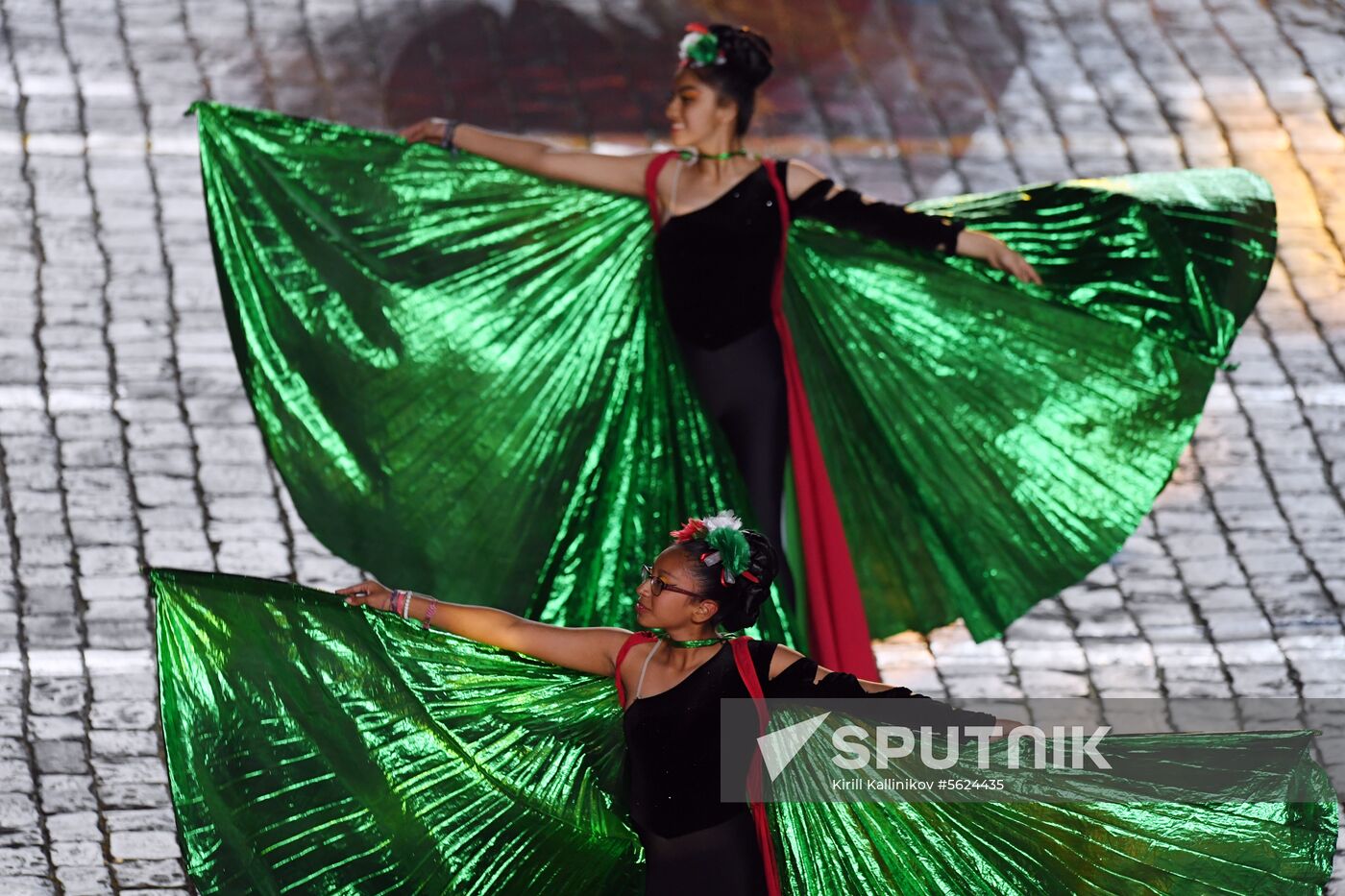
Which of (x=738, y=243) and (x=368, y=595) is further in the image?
(x=738, y=243)

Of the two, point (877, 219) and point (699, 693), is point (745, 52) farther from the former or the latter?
point (699, 693)

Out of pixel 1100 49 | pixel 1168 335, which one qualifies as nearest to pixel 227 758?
pixel 1168 335

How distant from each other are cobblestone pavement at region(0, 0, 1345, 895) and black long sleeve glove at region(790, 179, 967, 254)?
1.50 metres

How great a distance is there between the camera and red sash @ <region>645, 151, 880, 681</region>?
5555mm

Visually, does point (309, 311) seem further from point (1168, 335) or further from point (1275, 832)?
point (1275, 832)

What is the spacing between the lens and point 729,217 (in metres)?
5.44

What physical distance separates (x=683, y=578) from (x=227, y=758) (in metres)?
1.03

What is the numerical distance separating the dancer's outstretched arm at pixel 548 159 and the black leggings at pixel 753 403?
52 centimetres

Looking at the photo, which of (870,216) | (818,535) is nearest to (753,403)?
(818,535)

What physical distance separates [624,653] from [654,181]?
5.86ft

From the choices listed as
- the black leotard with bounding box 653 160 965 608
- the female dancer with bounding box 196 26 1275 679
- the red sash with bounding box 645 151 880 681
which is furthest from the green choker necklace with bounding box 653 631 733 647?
the red sash with bounding box 645 151 880 681

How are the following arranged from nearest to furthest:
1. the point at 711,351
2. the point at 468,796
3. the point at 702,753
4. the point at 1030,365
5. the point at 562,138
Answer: the point at 702,753 → the point at 468,796 → the point at 711,351 → the point at 1030,365 → the point at 562,138

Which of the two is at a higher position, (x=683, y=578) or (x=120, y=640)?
(x=120, y=640)

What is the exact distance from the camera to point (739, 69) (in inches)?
217
